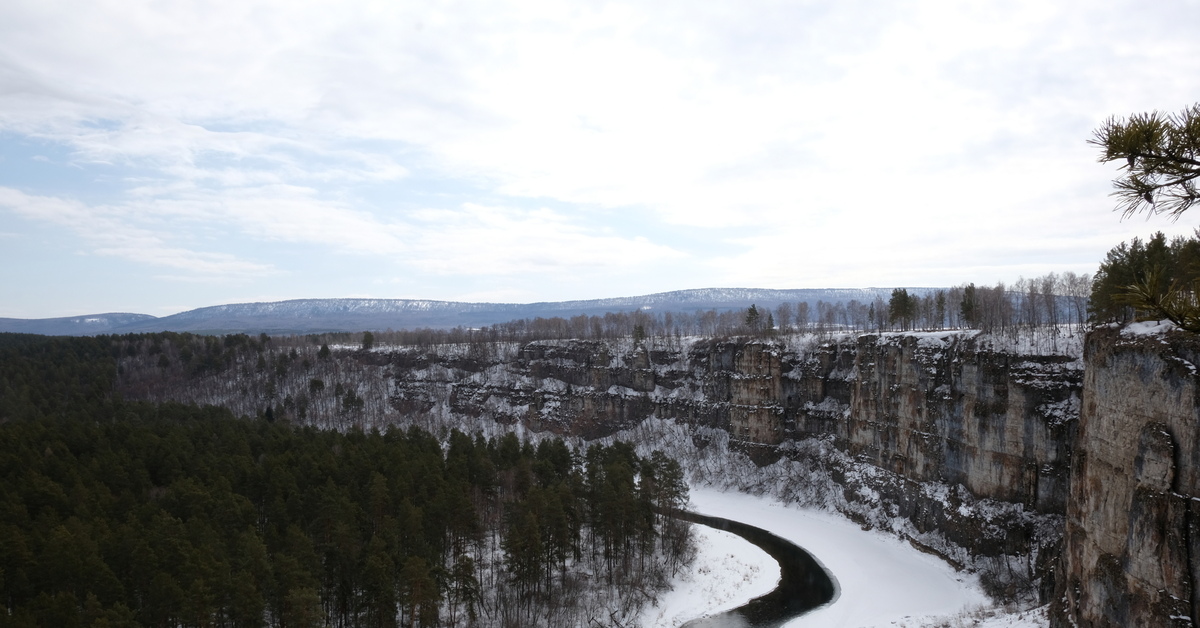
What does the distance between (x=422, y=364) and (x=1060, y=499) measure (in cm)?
10120

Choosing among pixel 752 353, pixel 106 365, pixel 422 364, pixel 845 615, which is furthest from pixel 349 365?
pixel 845 615

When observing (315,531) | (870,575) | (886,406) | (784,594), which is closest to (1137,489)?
(784,594)

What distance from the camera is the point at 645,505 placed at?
47.5 meters

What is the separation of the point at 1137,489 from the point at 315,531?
39600 mm

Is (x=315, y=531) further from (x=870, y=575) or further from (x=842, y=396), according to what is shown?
(x=842, y=396)

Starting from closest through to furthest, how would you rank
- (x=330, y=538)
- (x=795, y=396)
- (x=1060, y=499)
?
(x=330, y=538), (x=1060, y=499), (x=795, y=396)

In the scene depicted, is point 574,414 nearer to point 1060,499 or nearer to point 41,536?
point 1060,499

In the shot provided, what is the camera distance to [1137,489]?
79.6ft

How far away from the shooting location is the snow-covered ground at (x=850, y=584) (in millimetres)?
39406

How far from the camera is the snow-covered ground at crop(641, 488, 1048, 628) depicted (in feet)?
129

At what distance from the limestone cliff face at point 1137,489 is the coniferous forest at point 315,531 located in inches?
965

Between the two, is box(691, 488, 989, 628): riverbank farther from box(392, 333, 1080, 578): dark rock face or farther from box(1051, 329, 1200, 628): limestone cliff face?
box(1051, 329, 1200, 628): limestone cliff face

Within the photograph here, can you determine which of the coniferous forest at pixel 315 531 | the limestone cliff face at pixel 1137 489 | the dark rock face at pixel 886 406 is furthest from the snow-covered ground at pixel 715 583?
the limestone cliff face at pixel 1137 489

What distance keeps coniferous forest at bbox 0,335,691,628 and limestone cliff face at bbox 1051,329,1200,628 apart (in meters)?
24.5
